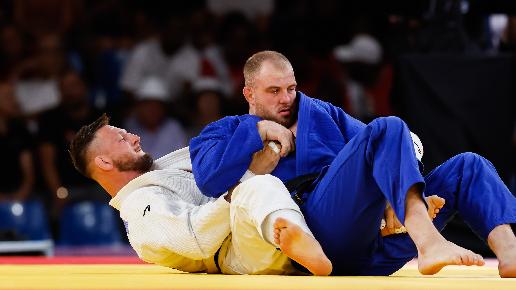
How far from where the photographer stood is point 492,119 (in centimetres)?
567

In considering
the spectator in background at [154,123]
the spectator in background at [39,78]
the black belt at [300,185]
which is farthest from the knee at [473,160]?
the spectator in background at [39,78]

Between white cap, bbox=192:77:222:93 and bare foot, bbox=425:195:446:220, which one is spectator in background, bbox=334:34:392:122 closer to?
white cap, bbox=192:77:222:93

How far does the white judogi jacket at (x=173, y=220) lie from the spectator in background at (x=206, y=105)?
368 centimetres

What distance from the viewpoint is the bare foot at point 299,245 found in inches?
123

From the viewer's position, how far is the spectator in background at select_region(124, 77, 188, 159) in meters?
7.50

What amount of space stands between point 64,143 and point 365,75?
7.77ft

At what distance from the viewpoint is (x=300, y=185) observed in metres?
3.50

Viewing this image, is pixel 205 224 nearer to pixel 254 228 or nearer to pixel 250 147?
pixel 254 228

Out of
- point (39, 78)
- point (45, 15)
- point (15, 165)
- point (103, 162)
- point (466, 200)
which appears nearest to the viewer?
point (466, 200)

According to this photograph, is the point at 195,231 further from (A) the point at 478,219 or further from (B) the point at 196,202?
(A) the point at 478,219

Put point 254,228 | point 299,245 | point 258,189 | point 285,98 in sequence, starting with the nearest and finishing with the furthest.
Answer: point 299,245 → point 258,189 → point 254,228 → point 285,98

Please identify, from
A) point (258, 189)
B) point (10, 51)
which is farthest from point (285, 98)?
point (10, 51)

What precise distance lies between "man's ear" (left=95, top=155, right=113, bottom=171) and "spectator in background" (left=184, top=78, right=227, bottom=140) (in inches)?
143

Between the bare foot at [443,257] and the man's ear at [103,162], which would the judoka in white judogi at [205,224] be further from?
the bare foot at [443,257]
